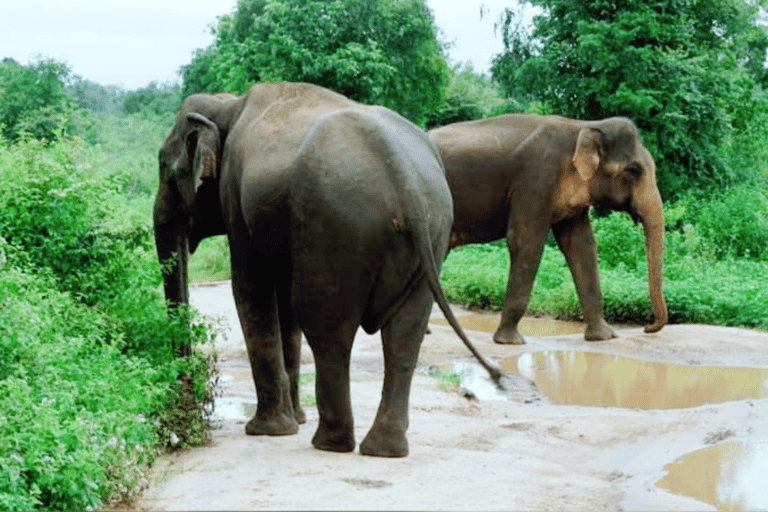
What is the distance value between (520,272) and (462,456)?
625 centimetres

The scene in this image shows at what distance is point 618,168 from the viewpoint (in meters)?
12.8

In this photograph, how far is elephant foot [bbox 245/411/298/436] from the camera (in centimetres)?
732

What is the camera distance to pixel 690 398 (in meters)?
10.0

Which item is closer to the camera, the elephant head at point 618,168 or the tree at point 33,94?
the elephant head at point 618,168

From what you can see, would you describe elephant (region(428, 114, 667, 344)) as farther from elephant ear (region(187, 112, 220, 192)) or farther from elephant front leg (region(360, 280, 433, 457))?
elephant front leg (region(360, 280, 433, 457))

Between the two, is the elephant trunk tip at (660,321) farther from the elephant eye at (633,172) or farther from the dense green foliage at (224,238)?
the dense green foliage at (224,238)

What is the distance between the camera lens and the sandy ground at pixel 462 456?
567cm

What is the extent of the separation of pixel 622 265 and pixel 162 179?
31.4 ft

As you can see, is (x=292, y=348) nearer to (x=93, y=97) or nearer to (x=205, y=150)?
(x=205, y=150)

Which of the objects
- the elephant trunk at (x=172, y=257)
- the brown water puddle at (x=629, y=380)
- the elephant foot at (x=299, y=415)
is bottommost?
the brown water puddle at (x=629, y=380)

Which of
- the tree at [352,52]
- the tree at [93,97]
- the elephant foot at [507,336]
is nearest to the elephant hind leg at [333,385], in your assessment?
the elephant foot at [507,336]

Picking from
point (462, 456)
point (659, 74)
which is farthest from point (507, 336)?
point (659, 74)

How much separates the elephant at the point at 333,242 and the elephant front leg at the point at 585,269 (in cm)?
620

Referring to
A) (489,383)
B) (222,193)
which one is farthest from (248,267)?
(489,383)
